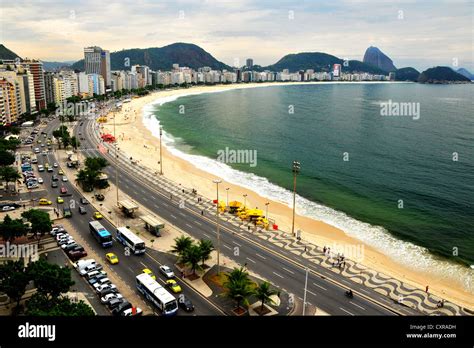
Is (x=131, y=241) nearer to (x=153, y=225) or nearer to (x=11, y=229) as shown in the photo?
(x=153, y=225)

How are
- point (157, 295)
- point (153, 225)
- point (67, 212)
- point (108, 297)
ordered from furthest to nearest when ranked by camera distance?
point (67, 212) → point (153, 225) → point (108, 297) → point (157, 295)

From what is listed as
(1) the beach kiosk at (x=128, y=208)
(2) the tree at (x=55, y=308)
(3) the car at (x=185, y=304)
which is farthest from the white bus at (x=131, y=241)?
(2) the tree at (x=55, y=308)

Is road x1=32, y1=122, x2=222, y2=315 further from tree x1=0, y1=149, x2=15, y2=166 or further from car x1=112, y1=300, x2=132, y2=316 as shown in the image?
tree x1=0, y1=149, x2=15, y2=166

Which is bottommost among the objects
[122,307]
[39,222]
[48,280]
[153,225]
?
[122,307]

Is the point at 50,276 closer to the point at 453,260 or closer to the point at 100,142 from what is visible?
the point at 453,260

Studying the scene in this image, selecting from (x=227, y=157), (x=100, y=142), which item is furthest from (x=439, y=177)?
(x=100, y=142)

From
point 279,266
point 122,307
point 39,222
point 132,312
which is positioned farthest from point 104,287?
point 279,266
